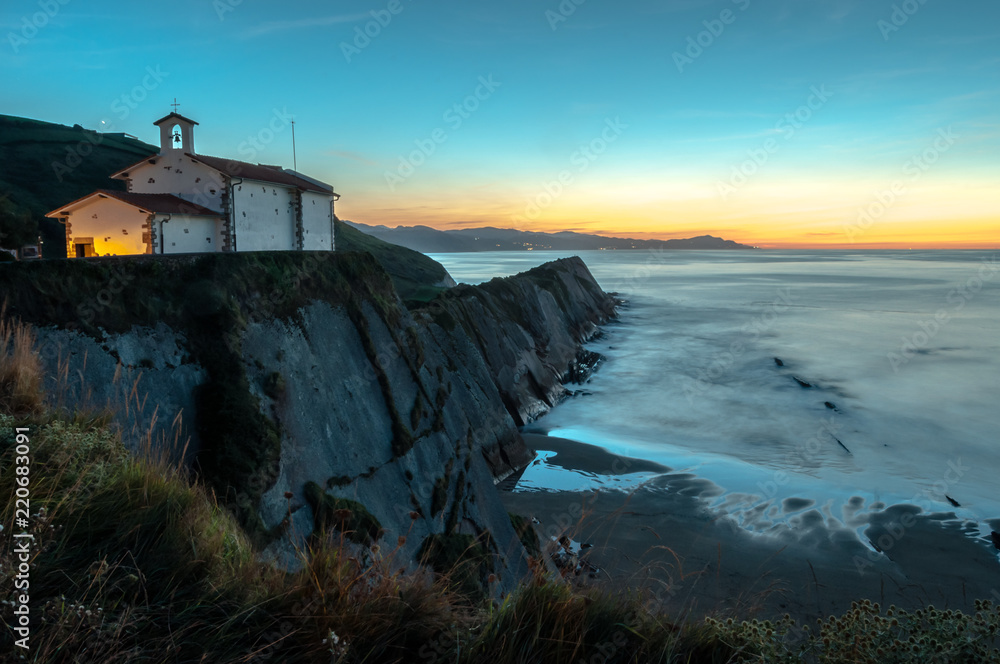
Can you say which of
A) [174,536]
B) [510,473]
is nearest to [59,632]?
[174,536]

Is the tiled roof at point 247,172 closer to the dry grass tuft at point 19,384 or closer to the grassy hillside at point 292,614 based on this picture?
the dry grass tuft at point 19,384

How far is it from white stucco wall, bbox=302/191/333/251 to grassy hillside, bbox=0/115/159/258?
27890mm

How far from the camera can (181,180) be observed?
22.4m

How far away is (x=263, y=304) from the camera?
1348 cm

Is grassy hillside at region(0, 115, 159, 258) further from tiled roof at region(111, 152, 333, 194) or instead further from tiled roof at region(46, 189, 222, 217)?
tiled roof at region(46, 189, 222, 217)

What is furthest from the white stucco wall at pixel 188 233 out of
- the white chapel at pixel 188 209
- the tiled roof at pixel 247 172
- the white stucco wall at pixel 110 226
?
the tiled roof at pixel 247 172

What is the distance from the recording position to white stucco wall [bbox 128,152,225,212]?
22.0 meters

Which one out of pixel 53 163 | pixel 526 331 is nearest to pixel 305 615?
pixel 526 331

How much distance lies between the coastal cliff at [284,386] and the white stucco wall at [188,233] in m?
7.74

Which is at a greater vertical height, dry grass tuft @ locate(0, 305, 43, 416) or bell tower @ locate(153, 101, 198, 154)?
bell tower @ locate(153, 101, 198, 154)

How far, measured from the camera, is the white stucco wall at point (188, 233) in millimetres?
20062

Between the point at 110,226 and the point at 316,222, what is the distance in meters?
9.16

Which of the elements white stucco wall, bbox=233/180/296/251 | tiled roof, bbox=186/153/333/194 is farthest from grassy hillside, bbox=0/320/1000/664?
tiled roof, bbox=186/153/333/194

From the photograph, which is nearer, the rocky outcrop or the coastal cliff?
the coastal cliff
